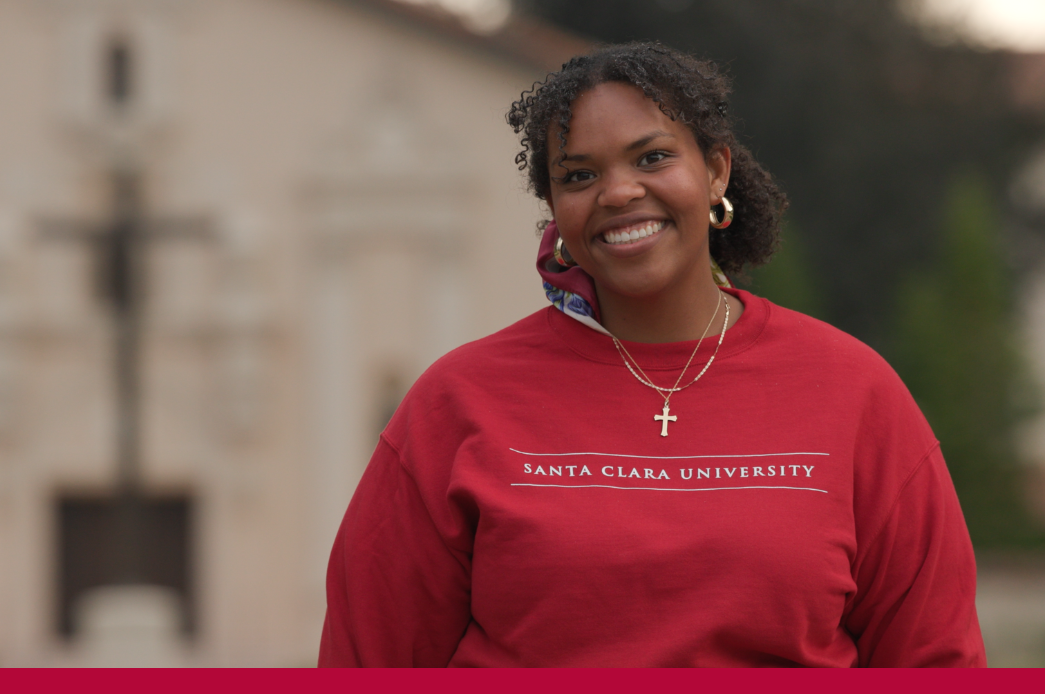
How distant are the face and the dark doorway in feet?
35.5

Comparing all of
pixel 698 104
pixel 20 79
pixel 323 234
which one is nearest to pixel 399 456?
pixel 698 104

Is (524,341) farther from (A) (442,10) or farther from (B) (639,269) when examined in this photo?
(A) (442,10)

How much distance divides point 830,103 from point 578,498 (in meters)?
15.7

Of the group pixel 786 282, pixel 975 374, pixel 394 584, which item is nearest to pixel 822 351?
pixel 394 584

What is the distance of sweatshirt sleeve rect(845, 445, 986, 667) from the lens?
2006mm

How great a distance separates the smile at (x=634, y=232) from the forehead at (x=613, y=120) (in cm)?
12

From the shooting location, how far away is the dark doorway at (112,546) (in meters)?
12.3

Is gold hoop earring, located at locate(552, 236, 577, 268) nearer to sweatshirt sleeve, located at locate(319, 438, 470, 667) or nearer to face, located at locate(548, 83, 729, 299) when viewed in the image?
face, located at locate(548, 83, 729, 299)

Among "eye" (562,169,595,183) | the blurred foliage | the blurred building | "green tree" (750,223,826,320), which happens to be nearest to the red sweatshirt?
"eye" (562,169,595,183)

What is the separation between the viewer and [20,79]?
12.4 metres

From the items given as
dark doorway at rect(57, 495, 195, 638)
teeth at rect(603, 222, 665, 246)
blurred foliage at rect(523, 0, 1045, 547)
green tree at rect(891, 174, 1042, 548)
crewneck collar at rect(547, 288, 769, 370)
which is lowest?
dark doorway at rect(57, 495, 195, 638)

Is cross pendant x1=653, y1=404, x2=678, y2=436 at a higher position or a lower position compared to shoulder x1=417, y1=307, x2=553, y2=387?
lower

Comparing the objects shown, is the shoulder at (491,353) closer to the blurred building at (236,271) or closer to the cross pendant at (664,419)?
the cross pendant at (664,419)

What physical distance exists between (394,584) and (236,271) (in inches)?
413
